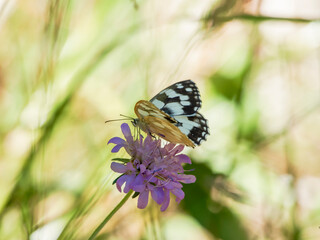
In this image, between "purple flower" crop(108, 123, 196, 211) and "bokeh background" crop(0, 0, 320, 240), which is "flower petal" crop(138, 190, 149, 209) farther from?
"bokeh background" crop(0, 0, 320, 240)

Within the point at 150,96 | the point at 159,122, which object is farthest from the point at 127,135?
the point at 150,96

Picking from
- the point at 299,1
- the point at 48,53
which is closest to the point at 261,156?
the point at 299,1

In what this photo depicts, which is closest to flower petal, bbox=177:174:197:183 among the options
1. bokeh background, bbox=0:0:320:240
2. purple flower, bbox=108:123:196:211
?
purple flower, bbox=108:123:196:211

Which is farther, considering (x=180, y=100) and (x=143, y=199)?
(x=180, y=100)

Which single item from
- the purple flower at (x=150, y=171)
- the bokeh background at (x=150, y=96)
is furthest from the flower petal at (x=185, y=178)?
the bokeh background at (x=150, y=96)

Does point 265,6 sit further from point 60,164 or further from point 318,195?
point 60,164

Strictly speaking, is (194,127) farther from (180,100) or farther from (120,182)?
(120,182)
